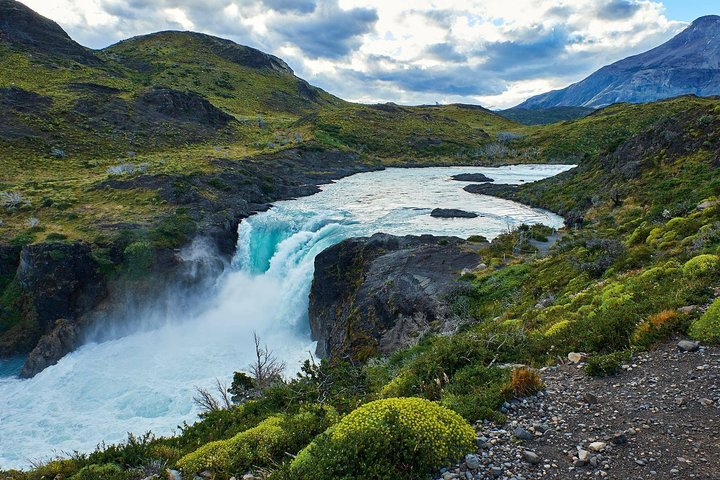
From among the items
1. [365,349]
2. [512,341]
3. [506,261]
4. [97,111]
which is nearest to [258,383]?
[365,349]

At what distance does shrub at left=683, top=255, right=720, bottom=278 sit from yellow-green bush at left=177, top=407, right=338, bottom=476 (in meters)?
9.62

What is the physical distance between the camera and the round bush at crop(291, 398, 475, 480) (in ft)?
18.8

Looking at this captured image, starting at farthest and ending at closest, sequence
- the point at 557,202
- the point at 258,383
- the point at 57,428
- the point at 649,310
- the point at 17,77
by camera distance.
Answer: the point at 17,77
the point at 557,202
the point at 57,428
the point at 258,383
the point at 649,310

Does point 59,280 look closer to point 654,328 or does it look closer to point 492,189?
point 654,328

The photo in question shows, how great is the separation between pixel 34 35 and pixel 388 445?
14244cm

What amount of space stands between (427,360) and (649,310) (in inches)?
204

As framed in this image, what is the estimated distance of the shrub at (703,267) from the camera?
402 inches

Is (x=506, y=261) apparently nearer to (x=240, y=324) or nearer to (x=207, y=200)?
(x=240, y=324)

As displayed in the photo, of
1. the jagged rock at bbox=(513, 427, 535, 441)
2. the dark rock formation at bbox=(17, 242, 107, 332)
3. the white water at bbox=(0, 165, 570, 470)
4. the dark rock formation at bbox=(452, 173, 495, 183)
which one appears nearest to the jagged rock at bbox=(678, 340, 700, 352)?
the jagged rock at bbox=(513, 427, 535, 441)

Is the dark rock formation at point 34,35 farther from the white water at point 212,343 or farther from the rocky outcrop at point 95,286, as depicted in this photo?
the rocky outcrop at point 95,286

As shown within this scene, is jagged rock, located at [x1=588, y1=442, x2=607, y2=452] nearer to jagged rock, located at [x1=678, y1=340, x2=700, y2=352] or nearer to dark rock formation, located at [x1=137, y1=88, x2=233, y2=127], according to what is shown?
jagged rock, located at [x1=678, y1=340, x2=700, y2=352]

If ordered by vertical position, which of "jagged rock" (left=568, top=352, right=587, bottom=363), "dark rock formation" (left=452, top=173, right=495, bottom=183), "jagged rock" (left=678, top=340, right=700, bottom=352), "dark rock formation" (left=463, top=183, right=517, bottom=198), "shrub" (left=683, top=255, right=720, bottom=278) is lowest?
"jagged rock" (left=568, top=352, right=587, bottom=363)

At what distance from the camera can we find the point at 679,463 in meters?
5.50

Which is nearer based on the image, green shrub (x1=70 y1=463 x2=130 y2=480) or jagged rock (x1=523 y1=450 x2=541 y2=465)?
jagged rock (x1=523 y1=450 x2=541 y2=465)
